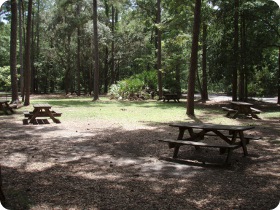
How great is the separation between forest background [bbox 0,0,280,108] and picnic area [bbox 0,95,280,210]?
706 cm

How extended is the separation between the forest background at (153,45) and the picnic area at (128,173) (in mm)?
7061

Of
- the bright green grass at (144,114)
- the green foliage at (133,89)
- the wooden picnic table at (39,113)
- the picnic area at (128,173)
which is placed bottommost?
the picnic area at (128,173)

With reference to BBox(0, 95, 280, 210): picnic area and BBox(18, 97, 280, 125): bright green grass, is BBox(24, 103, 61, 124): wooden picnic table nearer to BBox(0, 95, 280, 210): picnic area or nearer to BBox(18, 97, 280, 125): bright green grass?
BBox(18, 97, 280, 125): bright green grass

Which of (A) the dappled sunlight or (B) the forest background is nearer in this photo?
(A) the dappled sunlight

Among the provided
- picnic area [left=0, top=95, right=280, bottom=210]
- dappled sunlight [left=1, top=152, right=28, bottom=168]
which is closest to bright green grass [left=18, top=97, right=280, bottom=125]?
picnic area [left=0, top=95, right=280, bottom=210]

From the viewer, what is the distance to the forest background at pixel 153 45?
64.0 feet

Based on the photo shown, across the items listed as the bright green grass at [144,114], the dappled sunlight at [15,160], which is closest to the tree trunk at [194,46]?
the bright green grass at [144,114]

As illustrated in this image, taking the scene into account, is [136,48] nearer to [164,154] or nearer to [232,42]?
[232,42]

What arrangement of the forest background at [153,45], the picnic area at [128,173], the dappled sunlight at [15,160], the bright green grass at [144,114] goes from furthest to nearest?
the forest background at [153,45] → the bright green grass at [144,114] → the dappled sunlight at [15,160] → the picnic area at [128,173]

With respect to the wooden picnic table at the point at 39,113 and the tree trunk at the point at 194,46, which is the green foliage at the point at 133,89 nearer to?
the tree trunk at the point at 194,46

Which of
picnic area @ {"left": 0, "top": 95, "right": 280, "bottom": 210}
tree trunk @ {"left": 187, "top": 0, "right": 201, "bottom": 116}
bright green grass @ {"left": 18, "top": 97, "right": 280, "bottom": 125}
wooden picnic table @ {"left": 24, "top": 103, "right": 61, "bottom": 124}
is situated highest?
tree trunk @ {"left": 187, "top": 0, "right": 201, "bottom": 116}

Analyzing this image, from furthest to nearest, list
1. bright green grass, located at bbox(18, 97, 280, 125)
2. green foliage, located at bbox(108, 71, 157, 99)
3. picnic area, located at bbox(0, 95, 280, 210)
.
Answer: green foliage, located at bbox(108, 71, 157, 99) → bright green grass, located at bbox(18, 97, 280, 125) → picnic area, located at bbox(0, 95, 280, 210)

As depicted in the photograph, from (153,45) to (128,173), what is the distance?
3662 centimetres

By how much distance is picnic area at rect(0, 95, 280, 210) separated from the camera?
13.9 feet
